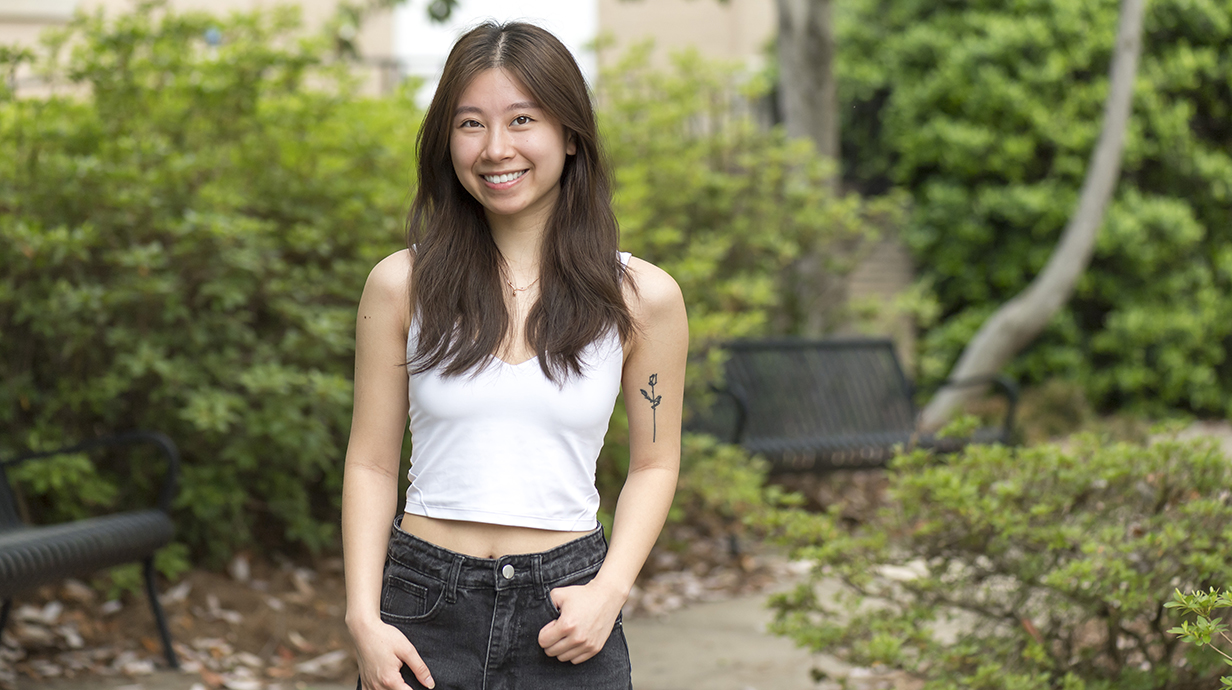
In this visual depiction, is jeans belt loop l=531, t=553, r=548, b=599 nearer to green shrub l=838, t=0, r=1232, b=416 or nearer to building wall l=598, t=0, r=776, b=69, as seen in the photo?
green shrub l=838, t=0, r=1232, b=416

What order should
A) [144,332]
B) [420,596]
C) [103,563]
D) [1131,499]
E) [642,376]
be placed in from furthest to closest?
[144,332]
[103,563]
[1131,499]
[642,376]
[420,596]

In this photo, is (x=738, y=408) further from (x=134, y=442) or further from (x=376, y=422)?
(x=376, y=422)

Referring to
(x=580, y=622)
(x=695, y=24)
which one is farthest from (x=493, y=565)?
(x=695, y=24)

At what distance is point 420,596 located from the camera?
1.63m

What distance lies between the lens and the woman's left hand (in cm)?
156

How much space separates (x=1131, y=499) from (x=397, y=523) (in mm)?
2145

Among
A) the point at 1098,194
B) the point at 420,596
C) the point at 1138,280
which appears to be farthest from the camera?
the point at 1138,280

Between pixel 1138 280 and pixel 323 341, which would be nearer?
pixel 323 341

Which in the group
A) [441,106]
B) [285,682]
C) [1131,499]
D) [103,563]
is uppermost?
[441,106]

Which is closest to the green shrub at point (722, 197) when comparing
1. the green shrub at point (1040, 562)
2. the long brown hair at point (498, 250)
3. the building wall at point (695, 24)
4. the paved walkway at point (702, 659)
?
the paved walkway at point (702, 659)

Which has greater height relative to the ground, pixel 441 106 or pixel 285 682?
pixel 441 106

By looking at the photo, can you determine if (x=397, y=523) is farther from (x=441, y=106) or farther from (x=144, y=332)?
(x=144, y=332)

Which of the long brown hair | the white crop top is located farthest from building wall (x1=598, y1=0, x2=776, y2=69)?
the white crop top

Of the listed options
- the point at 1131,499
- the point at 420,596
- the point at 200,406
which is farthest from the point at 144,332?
the point at 1131,499
